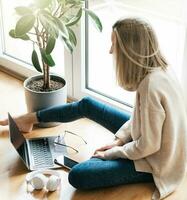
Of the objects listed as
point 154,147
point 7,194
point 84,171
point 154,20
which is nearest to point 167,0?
point 154,20

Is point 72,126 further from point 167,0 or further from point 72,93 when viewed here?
point 167,0

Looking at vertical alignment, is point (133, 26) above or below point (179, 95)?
above

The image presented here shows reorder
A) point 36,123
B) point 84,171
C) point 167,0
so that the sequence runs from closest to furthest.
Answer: point 84,171
point 167,0
point 36,123

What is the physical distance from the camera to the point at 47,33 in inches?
74.1

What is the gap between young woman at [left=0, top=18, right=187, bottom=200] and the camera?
1.54m

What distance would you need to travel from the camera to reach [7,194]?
5.46 ft

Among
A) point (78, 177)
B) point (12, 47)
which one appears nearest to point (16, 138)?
point (78, 177)

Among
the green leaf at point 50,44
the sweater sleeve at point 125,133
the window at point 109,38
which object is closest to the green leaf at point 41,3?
the green leaf at point 50,44

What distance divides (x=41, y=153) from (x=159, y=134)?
0.56 m

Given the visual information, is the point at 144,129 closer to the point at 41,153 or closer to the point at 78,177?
the point at 78,177

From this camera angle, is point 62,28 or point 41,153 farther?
point 41,153

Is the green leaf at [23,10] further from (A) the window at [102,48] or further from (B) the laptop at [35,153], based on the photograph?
(B) the laptop at [35,153]

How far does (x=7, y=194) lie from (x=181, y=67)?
90cm

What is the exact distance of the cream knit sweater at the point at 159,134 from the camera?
154 centimetres
